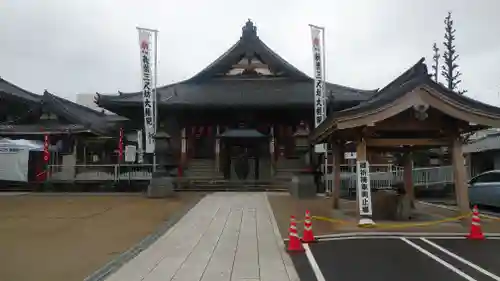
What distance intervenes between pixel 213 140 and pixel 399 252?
64.8ft

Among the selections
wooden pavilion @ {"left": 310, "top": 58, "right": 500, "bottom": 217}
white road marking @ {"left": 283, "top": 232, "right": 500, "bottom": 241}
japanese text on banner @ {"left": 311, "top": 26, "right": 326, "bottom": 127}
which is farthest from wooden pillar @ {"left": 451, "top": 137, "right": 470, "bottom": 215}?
japanese text on banner @ {"left": 311, "top": 26, "right": 326, "bottom": 127}

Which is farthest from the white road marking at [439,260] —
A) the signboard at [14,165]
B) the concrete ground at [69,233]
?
the signboard at [14,165]

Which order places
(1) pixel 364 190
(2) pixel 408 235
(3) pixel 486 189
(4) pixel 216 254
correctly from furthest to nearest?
1. (3) pixel 486 189
2. (1) pixel 364 190
3. (2) pixel 408 235
4. (4) pixel 216 254

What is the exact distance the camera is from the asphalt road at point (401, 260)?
6.25 metres

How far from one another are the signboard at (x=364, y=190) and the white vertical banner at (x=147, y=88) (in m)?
14.2

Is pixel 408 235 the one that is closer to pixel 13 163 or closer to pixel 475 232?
pixel 475 232

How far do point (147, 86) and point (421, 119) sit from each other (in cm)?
1641

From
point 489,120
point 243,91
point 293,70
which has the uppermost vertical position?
point 293,70

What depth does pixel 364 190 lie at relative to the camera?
34.3 feet

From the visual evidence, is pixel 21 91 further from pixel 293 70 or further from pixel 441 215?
pixel 441 215

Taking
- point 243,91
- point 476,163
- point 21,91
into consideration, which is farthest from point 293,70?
point 21,91

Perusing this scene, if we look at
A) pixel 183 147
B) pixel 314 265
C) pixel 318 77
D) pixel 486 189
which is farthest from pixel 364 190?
pixel 183 147

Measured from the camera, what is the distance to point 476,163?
2850cm

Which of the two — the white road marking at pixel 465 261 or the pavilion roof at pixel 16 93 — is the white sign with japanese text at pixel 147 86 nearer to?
the pavilion roof at pixel 16 93
